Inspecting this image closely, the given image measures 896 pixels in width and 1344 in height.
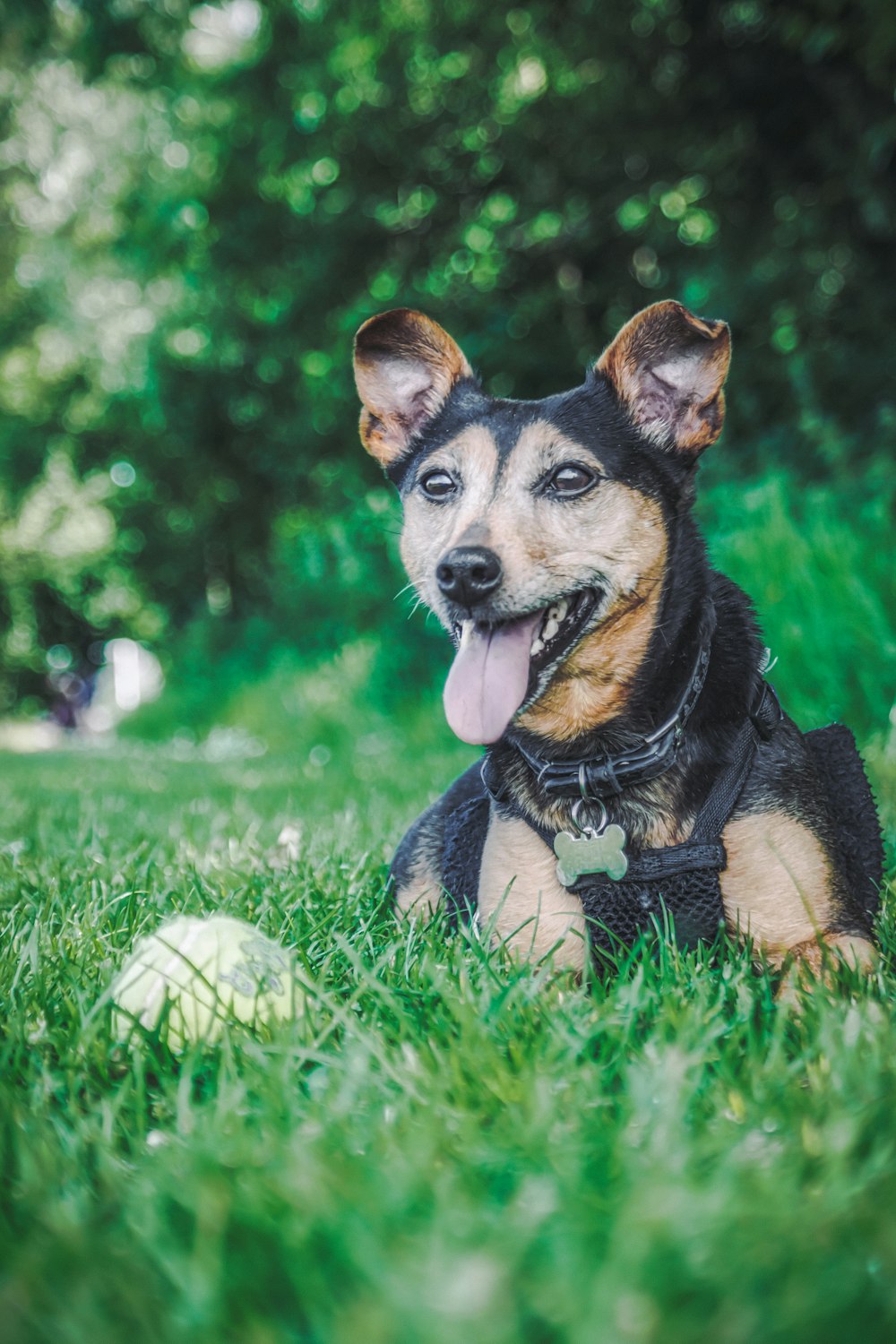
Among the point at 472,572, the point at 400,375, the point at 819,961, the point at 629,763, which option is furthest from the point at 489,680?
the point at 400,375

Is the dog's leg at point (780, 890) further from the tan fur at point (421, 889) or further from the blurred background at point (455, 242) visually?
the blurred background at point (455, 242)

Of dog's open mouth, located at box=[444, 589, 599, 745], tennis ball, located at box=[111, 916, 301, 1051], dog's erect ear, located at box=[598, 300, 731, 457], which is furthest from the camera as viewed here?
dog's erect ear, located at box=[598, 300, 731, 457]

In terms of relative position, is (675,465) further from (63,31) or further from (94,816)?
(63,31)

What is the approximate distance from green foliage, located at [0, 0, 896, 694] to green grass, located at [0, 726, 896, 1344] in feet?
19.1

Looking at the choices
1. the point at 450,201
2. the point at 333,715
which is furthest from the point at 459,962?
the point at 450,201

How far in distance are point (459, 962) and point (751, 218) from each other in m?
8.96

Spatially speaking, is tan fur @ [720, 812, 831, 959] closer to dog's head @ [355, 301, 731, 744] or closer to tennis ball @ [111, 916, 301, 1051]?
dog's head @ [355, 301, 731, 744]

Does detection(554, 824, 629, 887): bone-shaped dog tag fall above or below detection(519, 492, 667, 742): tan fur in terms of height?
below

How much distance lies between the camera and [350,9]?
359 inches

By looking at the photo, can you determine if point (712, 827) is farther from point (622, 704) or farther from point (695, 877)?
point (622, 704)

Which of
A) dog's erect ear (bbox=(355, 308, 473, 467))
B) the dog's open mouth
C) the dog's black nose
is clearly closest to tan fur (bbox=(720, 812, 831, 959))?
the dog's open mouth

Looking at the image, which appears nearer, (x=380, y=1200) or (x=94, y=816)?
(x=380, y=1200)

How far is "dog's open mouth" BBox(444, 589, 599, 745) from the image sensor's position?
2.41m

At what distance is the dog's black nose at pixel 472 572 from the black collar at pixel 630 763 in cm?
46
